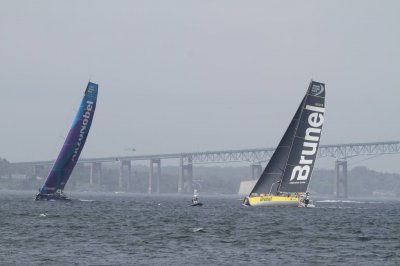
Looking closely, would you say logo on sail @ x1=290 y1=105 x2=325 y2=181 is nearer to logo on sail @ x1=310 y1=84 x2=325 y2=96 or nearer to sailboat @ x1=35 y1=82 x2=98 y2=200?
logo on sail @ x1=310 y1=84 x2=325 y2=96

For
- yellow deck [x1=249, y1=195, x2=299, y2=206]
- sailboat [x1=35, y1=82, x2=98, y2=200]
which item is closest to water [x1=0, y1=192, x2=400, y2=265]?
yellow deck [x1=249, y1=195, x2=299, y2=206]

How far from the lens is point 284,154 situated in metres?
88.5

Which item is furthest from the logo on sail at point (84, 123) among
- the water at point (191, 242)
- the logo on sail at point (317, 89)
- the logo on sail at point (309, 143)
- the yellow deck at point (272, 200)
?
the water at point (191, 242)

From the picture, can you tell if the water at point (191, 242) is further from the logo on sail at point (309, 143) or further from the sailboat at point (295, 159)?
the logo on sail at point (309, 143)

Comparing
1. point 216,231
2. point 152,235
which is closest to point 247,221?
point 216,231

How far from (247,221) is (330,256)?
2558 centimetres

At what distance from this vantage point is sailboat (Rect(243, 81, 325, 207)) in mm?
86625

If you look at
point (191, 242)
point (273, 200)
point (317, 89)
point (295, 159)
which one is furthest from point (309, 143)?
point (191, 242)

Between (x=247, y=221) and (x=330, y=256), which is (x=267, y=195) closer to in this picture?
(x=247, y=221)

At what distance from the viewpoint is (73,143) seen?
95.9m

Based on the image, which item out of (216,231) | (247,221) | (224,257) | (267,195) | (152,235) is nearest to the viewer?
(224,257)

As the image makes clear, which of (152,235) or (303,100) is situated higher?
(303,100)

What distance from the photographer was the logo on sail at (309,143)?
8719 centimetres

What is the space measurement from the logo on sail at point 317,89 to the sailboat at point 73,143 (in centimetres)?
2284
